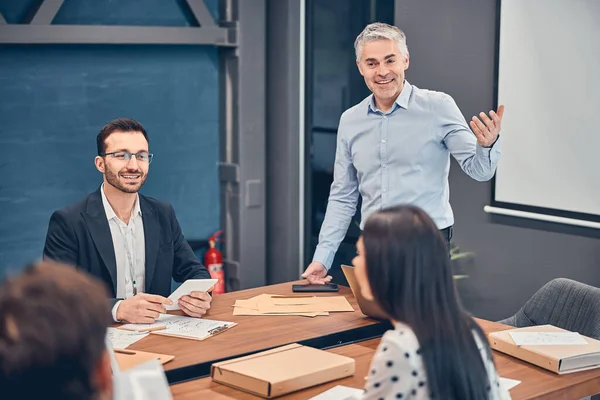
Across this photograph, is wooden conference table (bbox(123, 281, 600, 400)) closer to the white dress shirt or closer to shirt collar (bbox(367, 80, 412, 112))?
the white dress shirt

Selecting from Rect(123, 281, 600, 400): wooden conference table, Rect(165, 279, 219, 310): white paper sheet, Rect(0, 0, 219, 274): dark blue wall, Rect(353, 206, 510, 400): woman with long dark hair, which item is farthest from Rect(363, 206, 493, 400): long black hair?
Rect(0, 0, 219, 274): dark blue wall

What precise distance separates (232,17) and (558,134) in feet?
7.74

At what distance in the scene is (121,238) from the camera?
10.3 ft

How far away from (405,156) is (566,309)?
35.1 inches

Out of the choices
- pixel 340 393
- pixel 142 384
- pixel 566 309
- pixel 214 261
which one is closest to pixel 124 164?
pixel 340 393

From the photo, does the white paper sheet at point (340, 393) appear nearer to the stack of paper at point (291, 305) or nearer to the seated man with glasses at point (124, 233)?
the stack of paper at point (291, 305)

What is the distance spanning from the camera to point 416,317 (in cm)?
181

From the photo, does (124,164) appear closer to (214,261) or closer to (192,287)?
(192,287)

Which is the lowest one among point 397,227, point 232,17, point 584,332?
point 584,332

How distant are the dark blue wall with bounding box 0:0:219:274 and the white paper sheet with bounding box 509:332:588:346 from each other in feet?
10.2

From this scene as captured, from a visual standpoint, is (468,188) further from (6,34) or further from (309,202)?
(6,34)

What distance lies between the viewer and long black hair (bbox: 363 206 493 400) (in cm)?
178

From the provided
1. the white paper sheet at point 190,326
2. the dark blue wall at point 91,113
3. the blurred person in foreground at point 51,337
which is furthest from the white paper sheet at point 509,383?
the dark blue wall at point 91,113

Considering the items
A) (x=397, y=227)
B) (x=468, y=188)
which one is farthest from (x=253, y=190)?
(x=397, y=227)
